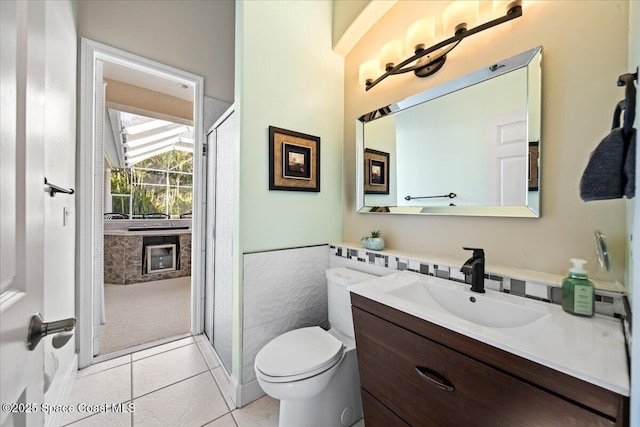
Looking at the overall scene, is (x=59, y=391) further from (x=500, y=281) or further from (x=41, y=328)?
(x=500, y=281)

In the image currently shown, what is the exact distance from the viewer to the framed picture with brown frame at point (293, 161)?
5.46ft

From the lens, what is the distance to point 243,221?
5.13 ft

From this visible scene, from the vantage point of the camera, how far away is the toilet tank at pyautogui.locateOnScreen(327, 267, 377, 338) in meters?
1.52

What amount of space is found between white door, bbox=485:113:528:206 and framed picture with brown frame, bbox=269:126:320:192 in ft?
3.55

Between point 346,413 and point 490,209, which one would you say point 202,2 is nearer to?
point 490,209

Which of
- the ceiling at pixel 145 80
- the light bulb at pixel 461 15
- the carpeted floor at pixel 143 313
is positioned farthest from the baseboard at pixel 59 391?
the light bulb at pixel 461 15

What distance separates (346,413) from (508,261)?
46.5 inches

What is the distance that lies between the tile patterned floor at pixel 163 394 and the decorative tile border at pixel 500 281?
110cm

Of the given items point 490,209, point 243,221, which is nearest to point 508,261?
point 490,209

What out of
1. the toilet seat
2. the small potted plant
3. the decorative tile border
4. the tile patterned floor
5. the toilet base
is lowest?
the tile patterned floor

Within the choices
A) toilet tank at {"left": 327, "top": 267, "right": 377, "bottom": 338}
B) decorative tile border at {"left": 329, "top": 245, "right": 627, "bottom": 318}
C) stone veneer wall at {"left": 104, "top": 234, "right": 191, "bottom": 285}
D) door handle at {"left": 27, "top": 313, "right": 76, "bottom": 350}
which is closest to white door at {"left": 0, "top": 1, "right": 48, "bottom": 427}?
door handle at {"left": 27, "top": 313, "right": 76, "bottom": 350}

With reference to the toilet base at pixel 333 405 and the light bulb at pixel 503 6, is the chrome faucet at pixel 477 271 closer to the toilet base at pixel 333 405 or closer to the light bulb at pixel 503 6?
the toilet base at pixel 333 405

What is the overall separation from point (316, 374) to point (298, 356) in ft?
0.42

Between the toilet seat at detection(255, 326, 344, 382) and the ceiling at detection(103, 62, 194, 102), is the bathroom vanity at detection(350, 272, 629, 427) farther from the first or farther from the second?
the ceiling at detection(103, 62, 194, 102)
